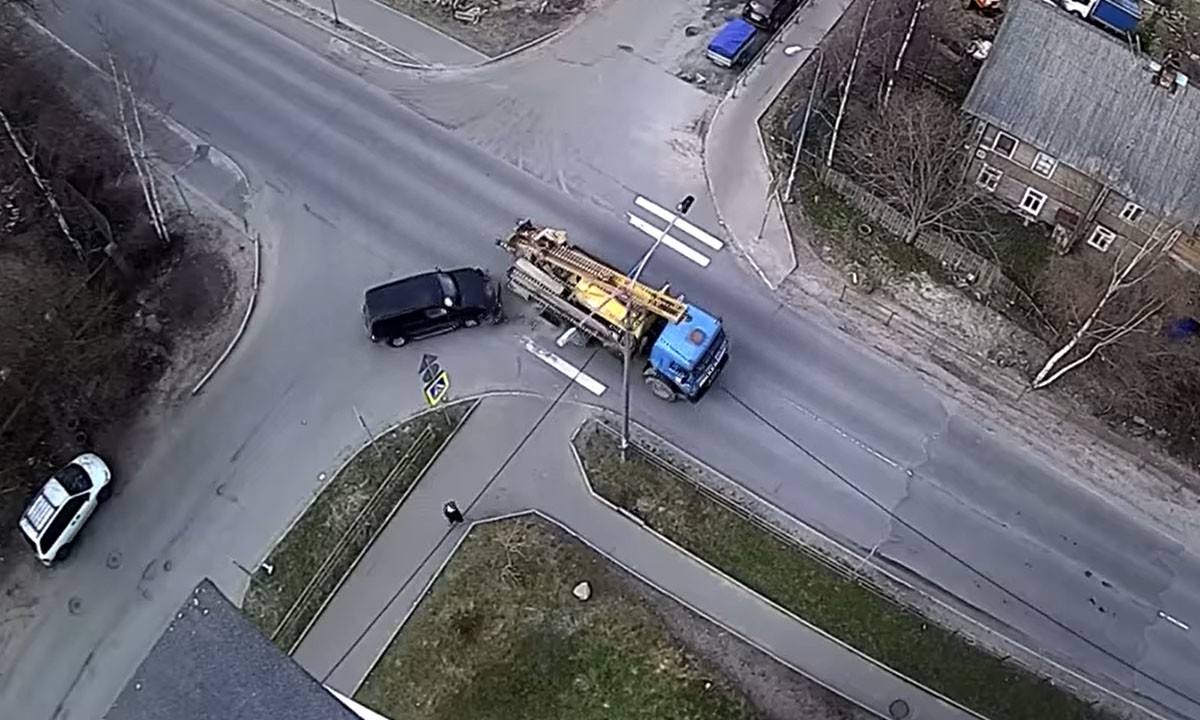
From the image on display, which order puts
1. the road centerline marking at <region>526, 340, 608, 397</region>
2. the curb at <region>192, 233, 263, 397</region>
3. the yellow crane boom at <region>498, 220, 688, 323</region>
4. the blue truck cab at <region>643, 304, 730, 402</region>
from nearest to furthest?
the blue truck cab at <region>643, 304, 730, 402</region> → the yellow crane boom at <region>498, 220, 688, 323</region> → the road centerline marking at <region>526, 340, 608, 397</region> → the curb at <region>192, 233, 263, 397</region>

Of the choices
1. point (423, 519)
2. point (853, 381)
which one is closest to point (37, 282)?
point (423, 519)

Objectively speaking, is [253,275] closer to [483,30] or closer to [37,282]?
[37,282]

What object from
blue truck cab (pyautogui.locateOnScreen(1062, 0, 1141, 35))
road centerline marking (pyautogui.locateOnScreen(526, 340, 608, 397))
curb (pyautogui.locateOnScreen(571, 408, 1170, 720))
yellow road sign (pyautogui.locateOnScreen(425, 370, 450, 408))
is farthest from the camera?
blue truck cab (pyautogui.locateOnScreen(1062, 0, 1141, 35))

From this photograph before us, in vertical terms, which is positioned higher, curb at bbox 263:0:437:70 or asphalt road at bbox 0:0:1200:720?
curb at bbox 263:0:437:70

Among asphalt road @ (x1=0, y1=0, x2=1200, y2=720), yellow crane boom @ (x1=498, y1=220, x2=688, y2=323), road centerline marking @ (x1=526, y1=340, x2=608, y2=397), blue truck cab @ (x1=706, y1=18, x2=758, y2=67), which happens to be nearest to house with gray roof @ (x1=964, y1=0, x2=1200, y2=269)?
asphalt road @ (x1=0, y1=0, x2=1200, y2=720)

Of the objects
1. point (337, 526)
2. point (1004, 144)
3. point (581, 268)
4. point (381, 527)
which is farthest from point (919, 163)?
point (337, 526)

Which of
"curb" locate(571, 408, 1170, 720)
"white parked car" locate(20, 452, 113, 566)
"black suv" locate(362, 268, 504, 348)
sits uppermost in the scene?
"black suv" locate(362, 268, 504, 348)

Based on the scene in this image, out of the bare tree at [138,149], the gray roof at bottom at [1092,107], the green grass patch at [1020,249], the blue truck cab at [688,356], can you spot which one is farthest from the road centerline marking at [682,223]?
the bare tree at [138,149]

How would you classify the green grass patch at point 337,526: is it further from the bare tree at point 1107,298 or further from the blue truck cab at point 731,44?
the bare tree at point 1107,298

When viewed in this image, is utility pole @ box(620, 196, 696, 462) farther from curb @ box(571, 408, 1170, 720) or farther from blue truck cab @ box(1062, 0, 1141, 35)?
blue truck cab @ box(1062, 0, 1141, 35)
